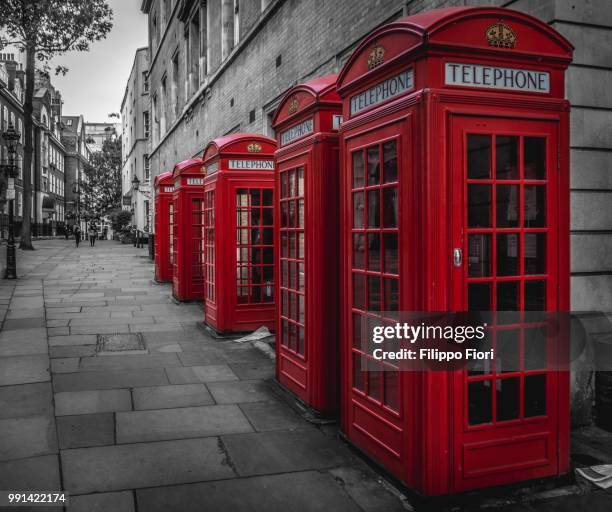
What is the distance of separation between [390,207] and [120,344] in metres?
5.62

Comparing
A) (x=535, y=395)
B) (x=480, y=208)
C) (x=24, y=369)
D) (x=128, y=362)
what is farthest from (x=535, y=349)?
(x=24, y=369)

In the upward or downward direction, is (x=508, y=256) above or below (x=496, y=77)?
below

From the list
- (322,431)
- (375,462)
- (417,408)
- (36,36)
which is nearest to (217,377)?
(322,431)

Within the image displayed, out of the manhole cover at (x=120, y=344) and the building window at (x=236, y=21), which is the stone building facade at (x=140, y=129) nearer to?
the building window at (x=236, y=21)

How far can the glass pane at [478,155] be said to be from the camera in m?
3.58

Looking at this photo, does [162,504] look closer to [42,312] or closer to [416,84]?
[416,84]

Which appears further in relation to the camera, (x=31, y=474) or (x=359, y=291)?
(x=359, y=291)

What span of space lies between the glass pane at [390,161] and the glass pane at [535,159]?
819 mm

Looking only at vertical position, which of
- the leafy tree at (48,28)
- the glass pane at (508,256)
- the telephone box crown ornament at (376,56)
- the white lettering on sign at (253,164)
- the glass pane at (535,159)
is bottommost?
the glass pane at (508,256)

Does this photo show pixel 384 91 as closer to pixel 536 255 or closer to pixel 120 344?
pixel 536 255

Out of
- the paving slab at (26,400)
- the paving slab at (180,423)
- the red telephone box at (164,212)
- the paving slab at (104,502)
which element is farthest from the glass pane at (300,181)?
the red telephone box at (164,212)

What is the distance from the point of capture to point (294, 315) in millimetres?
5613

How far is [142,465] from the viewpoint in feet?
13.5

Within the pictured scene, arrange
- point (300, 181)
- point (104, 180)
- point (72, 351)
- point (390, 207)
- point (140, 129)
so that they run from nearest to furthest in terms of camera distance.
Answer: point (390, 207)
point (300, 181)
point (72, 351)
point (140, 129)
point (104, 180)
